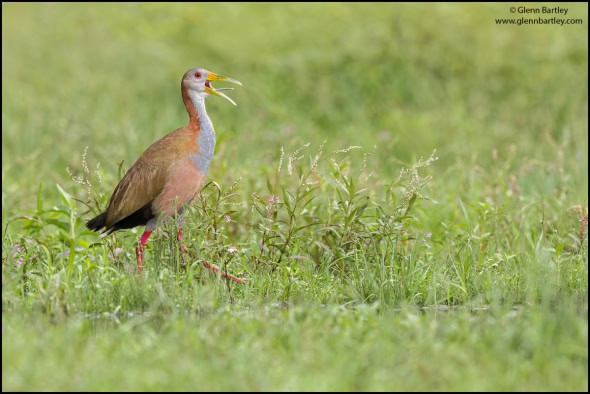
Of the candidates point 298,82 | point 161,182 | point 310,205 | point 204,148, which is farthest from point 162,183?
point 298,82

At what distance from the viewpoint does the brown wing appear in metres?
6.50

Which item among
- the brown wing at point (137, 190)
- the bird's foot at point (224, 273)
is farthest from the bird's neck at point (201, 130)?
the bird's foot at point (224, 273)

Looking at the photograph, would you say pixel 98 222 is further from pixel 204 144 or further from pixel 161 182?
pixel 204 144

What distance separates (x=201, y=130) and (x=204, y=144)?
0.11 m

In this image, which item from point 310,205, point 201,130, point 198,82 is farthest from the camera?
point 310,205

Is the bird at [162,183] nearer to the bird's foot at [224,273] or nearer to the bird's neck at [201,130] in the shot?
the bird's neck at [201,130]

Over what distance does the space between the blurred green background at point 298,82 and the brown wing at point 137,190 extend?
82.8 inches

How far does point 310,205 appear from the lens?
24.1 ft

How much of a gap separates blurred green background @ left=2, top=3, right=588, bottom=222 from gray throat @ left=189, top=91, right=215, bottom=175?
1.89 meters

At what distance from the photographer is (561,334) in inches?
185

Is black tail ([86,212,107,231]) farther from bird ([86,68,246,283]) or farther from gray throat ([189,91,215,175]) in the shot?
gray throat ([189,91,215,175])

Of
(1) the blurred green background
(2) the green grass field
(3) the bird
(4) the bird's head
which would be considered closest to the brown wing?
(3) the bird

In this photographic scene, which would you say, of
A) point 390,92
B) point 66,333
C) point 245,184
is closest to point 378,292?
point 66,333

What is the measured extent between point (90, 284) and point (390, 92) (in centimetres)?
757
